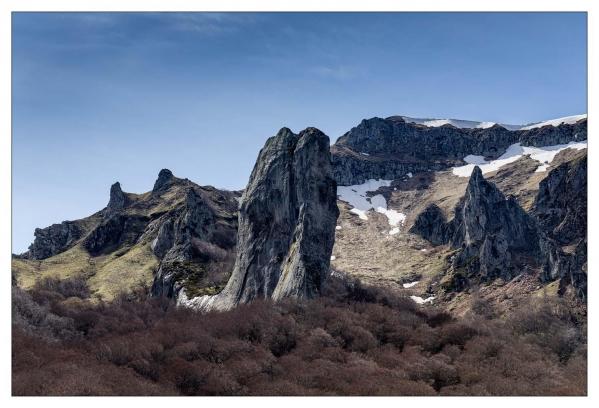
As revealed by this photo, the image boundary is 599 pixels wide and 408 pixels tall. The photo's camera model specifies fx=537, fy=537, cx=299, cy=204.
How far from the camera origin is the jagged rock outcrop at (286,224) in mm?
79500

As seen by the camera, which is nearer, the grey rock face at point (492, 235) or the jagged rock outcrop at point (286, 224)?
the jagged rock outcrop at point (286, 224)

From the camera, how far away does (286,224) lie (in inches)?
3497

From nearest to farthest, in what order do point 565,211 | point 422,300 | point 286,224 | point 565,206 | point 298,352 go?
point 298,352 < point 286,224 < point 422,300 < point 565,211 < point 565,206

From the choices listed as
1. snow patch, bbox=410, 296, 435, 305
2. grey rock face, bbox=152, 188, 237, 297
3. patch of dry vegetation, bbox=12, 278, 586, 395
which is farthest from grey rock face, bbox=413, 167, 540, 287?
grey rock face, bbox=152, 188, 237, 297

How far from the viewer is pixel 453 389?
48750 millimetres

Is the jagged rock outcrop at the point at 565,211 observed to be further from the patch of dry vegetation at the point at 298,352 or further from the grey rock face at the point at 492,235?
the patch of dry vegetation at the point at 298,352

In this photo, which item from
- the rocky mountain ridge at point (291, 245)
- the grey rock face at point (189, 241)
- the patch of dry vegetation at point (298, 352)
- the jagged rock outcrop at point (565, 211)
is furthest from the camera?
the jagged rock outcrop at point (565, 211)

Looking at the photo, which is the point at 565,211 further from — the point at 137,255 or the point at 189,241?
the point at 137,255

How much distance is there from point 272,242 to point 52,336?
113ft

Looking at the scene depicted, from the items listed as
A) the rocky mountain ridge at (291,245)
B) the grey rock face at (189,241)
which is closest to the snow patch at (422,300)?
the rocky mountain ridge at (291,245)

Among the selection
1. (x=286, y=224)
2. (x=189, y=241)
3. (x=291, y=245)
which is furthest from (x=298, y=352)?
(x=189, y=241)

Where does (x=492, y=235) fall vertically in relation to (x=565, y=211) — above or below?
below

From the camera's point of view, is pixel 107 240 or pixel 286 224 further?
pixel 107 240
